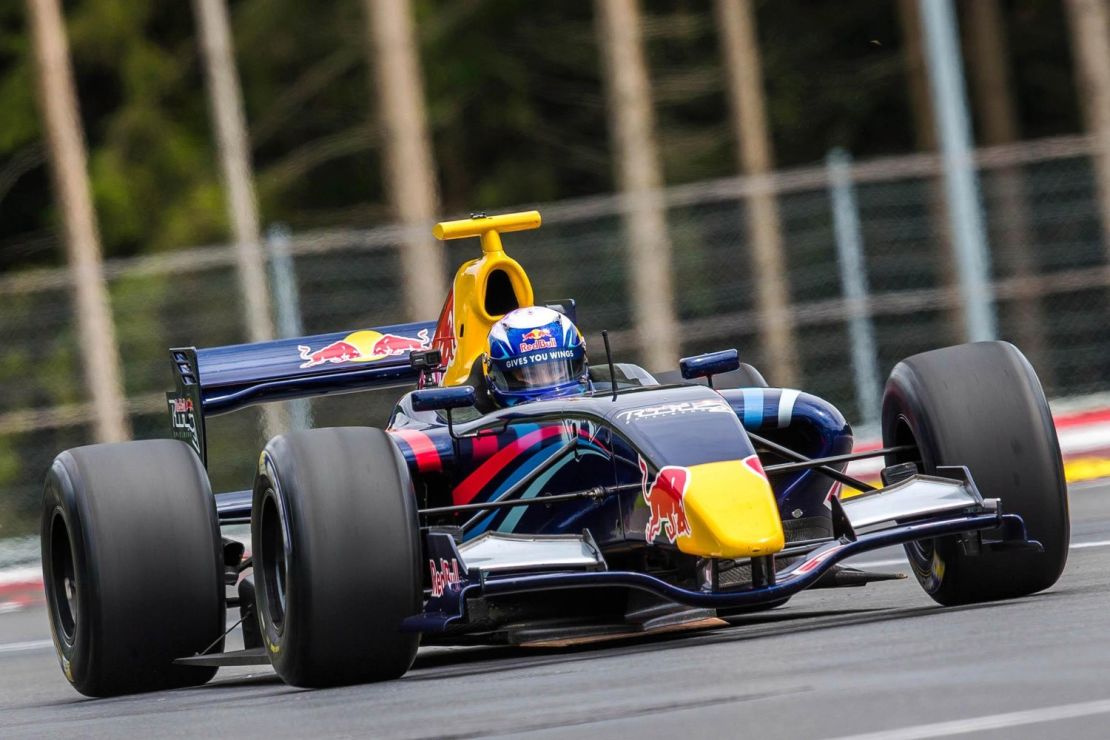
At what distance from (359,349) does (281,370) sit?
0.38 metres

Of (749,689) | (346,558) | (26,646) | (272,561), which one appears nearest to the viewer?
(749,689)

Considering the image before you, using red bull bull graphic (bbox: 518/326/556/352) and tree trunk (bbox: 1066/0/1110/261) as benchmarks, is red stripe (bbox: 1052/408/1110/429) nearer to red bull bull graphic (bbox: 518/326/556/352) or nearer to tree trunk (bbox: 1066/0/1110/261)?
tree trunk (bbox: 1066/0/1110/261)

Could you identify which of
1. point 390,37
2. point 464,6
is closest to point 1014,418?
point 390,37

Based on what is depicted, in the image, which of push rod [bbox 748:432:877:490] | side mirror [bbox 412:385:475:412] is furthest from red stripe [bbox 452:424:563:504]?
push rod [bbox 748:432:877:490]

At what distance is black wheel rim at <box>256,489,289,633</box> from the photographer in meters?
7.55

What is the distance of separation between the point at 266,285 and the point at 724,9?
14.2m

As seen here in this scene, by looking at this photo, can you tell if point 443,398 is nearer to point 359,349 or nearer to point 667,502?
point 667,502

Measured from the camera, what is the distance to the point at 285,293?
15.1 meters

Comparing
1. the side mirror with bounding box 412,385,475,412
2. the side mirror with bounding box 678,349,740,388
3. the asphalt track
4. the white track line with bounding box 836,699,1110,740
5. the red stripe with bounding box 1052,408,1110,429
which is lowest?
the red stripe with bounding box 1052,408,1110,429

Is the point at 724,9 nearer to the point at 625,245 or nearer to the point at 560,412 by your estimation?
the point at 625,245

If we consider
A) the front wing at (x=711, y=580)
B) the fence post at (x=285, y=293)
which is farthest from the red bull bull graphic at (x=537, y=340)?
the fence post at (x=285, y=293)

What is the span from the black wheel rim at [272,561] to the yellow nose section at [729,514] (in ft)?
4.83

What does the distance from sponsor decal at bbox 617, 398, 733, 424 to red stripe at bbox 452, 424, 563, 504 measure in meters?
0.70

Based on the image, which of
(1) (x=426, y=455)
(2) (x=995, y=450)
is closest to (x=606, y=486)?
(1) (x=426, y=455)
